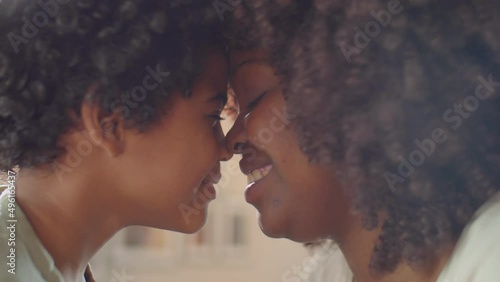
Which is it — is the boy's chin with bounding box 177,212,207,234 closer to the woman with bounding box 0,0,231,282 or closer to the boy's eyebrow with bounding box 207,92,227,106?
the woman with bounding box 0,0,231,282

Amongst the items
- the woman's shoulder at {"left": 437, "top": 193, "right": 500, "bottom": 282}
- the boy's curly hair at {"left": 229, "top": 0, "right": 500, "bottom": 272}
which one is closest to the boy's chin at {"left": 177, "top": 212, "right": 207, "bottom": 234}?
the boy's curly hair at {"left": 229, "top": 0, "right": 500, "bottom": 272}

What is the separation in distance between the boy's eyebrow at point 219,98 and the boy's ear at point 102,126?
0.50ft

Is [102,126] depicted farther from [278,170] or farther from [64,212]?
[278,170]

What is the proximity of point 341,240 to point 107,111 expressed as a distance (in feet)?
1.34

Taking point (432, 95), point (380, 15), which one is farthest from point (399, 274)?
point (380, 15)

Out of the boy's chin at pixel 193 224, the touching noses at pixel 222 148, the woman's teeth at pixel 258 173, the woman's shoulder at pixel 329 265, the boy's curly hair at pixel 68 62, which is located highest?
the boy's curly hair at pixel 68 62

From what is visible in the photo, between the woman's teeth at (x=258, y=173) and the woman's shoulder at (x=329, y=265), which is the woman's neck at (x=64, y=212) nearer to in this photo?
the woman's teeth at (x=258, y=173)

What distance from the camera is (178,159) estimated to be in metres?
1.08

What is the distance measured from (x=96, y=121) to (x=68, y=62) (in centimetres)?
9

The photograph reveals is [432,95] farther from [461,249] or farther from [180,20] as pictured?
[180,20]

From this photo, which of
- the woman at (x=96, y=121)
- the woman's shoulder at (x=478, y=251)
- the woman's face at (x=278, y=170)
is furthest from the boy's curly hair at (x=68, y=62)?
the woman's shoulder at (x=478, y=251)

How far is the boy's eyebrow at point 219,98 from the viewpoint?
1.10 m

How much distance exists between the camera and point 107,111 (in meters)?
1.01

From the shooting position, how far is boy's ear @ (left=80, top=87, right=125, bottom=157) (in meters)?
1.01
